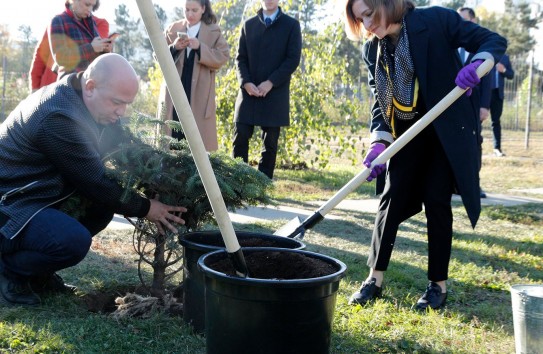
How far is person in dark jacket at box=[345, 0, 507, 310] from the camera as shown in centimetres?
346

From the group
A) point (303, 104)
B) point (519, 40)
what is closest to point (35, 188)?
point (303, 104)

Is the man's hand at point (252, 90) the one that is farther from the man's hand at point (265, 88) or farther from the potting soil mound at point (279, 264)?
the potting soil mound at point (279, 264)

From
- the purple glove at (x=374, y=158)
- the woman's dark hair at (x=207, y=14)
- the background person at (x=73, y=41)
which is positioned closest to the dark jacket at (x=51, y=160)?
the purple glove at (x=374, y=158)

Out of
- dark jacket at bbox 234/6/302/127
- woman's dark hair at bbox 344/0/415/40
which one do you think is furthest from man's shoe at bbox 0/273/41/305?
dark jacket at bbox 234/6/302/127

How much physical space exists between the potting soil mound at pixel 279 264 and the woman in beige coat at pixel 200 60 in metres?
3.08

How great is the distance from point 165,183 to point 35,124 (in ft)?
2.24

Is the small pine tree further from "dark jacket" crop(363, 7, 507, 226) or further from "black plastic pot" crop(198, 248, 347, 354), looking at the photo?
"dark jacket" crop(363, 7, 507, 226)

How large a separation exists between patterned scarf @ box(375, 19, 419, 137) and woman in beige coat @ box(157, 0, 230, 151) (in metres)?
2.39

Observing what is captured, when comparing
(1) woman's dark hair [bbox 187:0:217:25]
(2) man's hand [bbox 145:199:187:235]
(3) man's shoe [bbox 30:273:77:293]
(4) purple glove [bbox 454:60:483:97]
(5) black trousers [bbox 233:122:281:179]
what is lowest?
(3) man's shoe [bbox 30:273:77:293]

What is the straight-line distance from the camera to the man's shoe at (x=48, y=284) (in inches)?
139

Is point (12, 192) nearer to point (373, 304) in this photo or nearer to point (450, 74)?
point (373, 304)

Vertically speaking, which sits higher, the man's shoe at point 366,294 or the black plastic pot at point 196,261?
the black plastic pot at point 196,261

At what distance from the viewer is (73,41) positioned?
16.7 ft

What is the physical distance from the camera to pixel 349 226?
6043 millimetres
